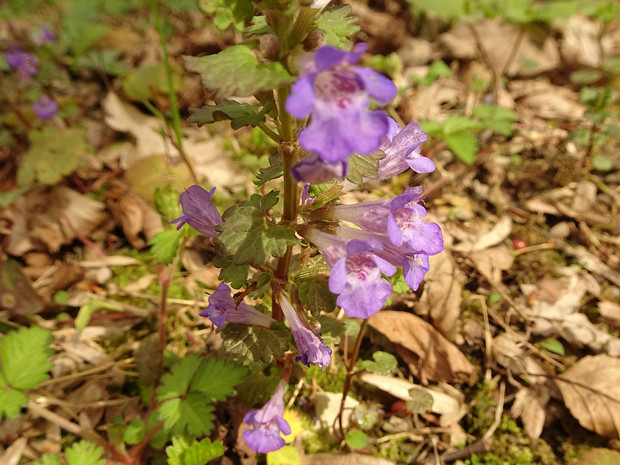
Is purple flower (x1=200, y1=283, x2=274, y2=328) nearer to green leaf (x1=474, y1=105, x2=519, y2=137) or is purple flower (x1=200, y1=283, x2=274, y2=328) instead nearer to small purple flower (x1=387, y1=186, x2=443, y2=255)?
small purple flower (x1=387, y1=186, x2=443, y2=255)

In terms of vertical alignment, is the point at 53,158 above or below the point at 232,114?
below

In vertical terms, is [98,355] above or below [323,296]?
below

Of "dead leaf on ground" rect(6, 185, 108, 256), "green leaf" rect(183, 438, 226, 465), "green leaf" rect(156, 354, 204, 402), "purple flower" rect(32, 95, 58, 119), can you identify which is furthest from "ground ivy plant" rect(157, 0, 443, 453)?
"purple flower" rect(32, 95, 58, 119)

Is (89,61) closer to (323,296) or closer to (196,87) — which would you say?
(196,87)

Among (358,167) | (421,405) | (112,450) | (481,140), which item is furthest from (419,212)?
(481,140)

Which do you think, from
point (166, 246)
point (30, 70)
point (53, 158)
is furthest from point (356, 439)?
point (30, 70)

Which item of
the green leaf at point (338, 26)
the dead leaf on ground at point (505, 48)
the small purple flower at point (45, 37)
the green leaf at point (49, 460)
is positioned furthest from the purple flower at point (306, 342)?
the small purple flower at point (45, 37)

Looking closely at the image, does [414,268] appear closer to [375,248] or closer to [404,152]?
[375,248]
